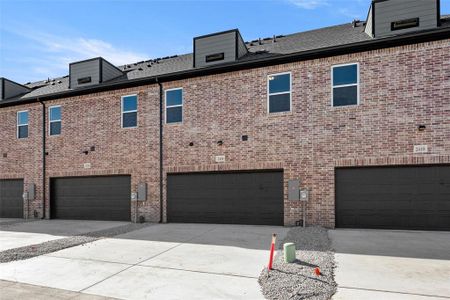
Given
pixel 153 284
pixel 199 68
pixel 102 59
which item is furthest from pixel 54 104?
pixel 153 284

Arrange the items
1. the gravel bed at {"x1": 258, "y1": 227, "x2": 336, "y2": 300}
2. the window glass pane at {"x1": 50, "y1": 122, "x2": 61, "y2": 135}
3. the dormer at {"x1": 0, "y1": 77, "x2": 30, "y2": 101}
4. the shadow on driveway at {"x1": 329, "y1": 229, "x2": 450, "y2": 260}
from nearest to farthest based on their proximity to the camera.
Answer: the gravel bed at {"x1": 258, "y1": 227, "x2": 336, "y2": 300} → the shadow on driveway at {"x1": 329, "y1": 229, "x2": 450, "y2": 260} → the window glass pane at {"x1": 50, "y1": 122, "x2": 61, "y2": 135} → the dormer at {"x1": 0, "y1": 77, "x2": 30, "y2": 101}

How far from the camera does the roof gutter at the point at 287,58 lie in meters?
10.0

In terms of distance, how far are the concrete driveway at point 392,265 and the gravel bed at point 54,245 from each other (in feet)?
24.1

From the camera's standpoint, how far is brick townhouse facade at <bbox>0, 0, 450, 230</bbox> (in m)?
10.1

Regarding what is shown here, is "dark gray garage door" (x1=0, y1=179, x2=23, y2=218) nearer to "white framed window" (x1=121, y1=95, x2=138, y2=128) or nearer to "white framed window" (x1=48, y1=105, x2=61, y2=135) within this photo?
"white framed window" (x1=48, y1=105, x2=61, y2=135)

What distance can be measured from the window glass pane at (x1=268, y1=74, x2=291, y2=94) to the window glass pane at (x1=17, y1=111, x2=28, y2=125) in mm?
13400

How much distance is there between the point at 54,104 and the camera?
52.0 ft

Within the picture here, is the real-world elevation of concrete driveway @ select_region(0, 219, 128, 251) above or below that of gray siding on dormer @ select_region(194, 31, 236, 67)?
below

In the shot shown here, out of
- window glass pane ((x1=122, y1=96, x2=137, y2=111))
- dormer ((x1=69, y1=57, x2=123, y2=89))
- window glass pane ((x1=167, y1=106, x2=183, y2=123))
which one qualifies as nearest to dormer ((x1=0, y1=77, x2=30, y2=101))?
dormer ((x1=69, y1=57, x2=123, y2=89))

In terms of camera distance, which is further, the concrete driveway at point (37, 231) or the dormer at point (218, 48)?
the dormer at point (218, 48)

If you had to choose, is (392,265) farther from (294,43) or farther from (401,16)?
(294,43)

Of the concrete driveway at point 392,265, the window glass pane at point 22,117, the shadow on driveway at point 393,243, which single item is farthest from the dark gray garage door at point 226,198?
the window glass pane at point 22,117

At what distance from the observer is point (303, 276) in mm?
5680

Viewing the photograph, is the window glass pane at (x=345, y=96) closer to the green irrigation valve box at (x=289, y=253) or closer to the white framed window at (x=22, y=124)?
the green irrigation valve box at (x=289, y=253)
